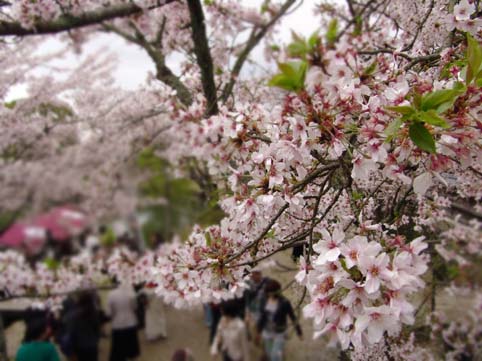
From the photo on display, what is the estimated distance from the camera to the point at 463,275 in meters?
5.77

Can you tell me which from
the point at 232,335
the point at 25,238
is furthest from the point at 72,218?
the point at 232,335

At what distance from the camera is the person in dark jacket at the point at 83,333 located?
515 cm

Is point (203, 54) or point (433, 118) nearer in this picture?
point (433, 118)

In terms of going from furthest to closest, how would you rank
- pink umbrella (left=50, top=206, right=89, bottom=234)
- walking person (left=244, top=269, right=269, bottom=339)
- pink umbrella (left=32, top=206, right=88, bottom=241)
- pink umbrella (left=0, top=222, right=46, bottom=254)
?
pink umbrella (left=50, top=206, right=89, bottom=234)
pink umbrella (left=32, top=206, right=88, bottom=241)
pink umbrella (left=0, top=222, right=46, bottom=254)
walking person (left=244, top=269, right=269, bottom=339)

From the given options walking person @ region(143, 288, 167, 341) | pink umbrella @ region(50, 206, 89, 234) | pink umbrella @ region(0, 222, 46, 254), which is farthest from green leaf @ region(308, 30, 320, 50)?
pink umbrella @ region(50, 206, 89, 234)

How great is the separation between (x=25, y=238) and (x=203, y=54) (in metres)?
13.1

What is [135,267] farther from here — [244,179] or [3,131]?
[244,179]

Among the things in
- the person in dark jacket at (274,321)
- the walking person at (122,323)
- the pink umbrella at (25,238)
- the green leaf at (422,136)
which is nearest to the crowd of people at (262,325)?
the person in dark jacket at (274,321)

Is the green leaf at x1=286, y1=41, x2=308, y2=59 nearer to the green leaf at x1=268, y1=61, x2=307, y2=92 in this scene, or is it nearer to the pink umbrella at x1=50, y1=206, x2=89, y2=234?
the green leaf at x1=268, y1=61, x2=307, y2=92

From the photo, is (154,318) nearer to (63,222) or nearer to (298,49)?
(298,49)

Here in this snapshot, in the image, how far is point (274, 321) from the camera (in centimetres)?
441

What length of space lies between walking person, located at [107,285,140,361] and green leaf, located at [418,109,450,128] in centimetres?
503

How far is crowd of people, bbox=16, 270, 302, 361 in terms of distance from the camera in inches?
161

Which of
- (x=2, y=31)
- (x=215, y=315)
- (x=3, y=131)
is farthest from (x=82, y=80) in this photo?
(x=215, y=315)
